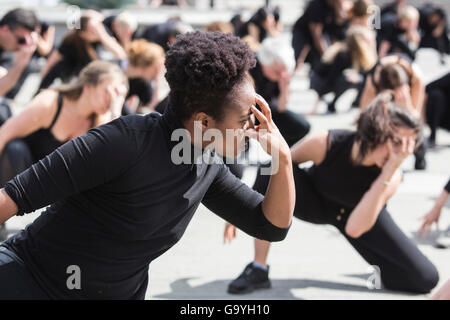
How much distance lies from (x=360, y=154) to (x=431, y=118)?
4.00 meters

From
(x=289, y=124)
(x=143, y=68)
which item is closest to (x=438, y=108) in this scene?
(x=289, y=124)

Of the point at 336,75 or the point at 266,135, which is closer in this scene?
the point at 266,135

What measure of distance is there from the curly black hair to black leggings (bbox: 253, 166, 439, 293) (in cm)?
197

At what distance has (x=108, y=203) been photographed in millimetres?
1992

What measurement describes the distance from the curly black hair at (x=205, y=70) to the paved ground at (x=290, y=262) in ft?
6.03

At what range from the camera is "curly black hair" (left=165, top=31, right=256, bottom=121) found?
1.92 meters

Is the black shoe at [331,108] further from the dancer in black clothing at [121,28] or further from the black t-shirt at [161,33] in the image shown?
the dancer in black clothing at [121,28]

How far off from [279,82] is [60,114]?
188cm

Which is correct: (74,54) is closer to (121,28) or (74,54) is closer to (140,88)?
(140,88)

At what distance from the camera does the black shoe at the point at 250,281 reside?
373 centimetres

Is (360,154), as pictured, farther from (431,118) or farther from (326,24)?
(326,24)

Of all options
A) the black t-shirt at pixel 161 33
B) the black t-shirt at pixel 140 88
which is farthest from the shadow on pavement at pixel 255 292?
the black t-shirt at pixel 161 33

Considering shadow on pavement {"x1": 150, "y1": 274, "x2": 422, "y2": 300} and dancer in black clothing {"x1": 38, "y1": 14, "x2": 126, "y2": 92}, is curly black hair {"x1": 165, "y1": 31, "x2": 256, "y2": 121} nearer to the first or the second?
shadow on pavement {"x1": 150, "y1": 274, "x2": 422, "y2": 300}

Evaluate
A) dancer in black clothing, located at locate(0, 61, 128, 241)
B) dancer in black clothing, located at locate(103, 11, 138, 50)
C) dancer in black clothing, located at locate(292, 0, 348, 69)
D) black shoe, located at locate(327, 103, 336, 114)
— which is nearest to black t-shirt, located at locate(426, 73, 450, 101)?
black shoe, located at locate(327, 103, 336, 114)
